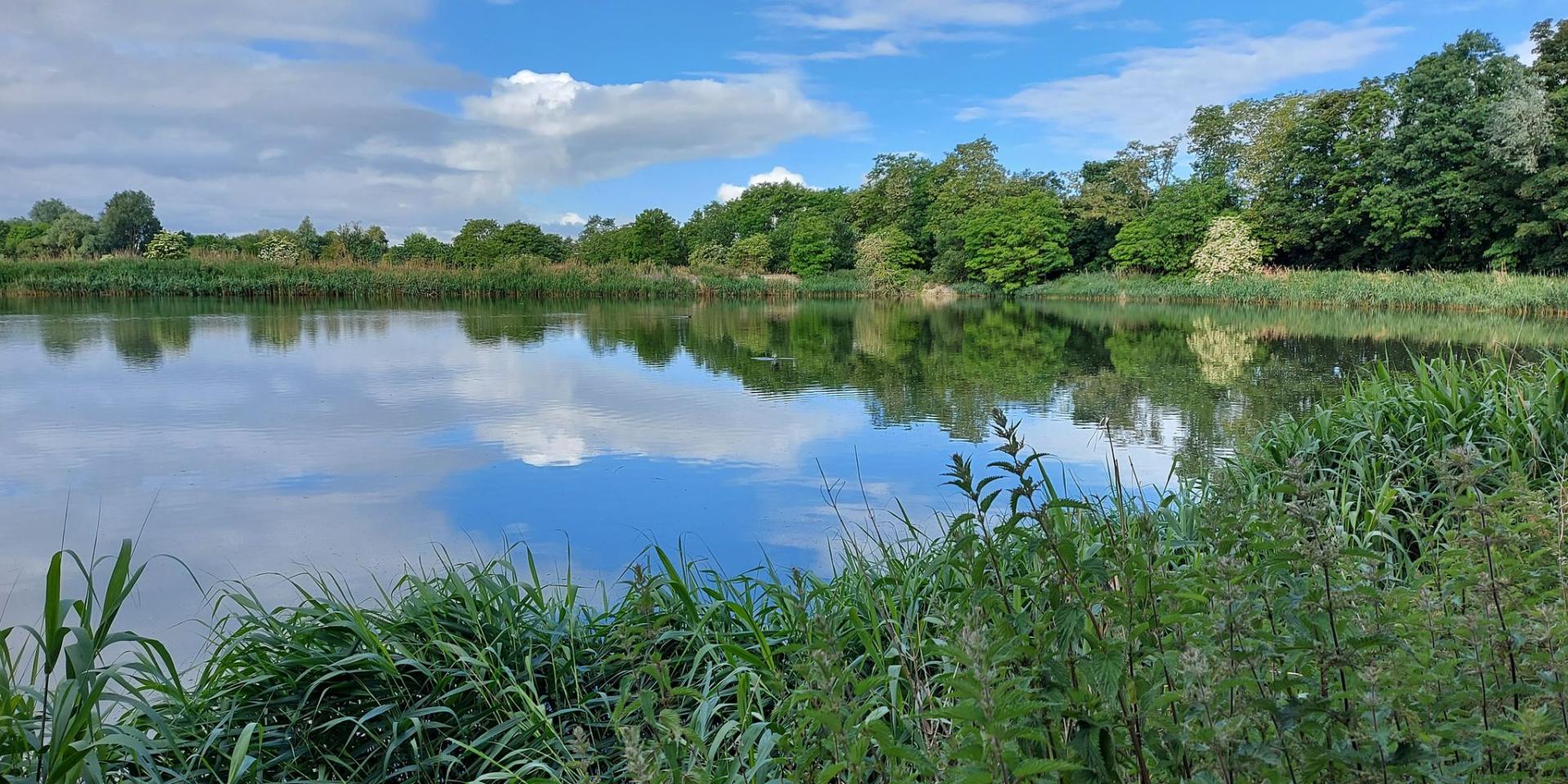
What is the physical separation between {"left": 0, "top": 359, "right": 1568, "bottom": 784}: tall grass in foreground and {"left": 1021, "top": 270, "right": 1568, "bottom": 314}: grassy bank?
22556 mm

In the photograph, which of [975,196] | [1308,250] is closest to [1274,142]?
[1308,250]

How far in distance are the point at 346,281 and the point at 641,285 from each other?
9685 mm

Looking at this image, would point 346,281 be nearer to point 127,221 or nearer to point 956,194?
point 956,194

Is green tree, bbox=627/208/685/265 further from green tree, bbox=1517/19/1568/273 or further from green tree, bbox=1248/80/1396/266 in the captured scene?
green tree, bbox=1517/19/1568/273

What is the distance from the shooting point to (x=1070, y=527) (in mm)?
2541

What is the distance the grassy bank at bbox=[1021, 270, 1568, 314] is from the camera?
2127cm

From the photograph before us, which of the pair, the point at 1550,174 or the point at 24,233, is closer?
the point at 1550,174

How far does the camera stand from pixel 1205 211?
3503 cm

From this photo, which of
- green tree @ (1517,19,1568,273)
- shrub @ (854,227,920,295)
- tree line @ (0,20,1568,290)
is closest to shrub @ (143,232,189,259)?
tree line @ (0,20,1568,290)

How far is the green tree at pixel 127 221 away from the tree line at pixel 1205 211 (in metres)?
0.11

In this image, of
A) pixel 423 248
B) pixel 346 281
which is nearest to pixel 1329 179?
pixel 346 281

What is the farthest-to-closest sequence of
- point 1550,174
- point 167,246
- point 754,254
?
point 754,254 < point 167,246 < point 1550,174

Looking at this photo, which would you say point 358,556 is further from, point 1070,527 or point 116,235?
point 116,235

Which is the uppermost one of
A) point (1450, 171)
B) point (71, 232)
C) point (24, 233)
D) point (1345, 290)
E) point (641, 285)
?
point (24, 233)
